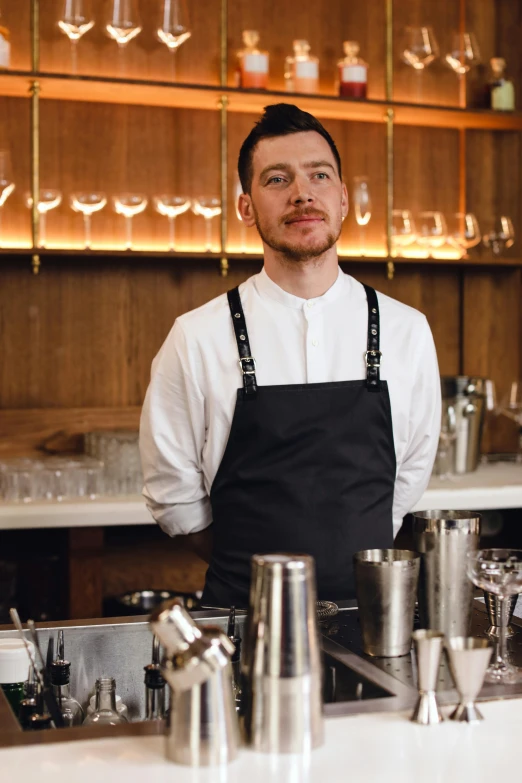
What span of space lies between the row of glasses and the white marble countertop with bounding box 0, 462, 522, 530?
145 cm

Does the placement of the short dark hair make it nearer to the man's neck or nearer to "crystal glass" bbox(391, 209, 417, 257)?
the man's neck

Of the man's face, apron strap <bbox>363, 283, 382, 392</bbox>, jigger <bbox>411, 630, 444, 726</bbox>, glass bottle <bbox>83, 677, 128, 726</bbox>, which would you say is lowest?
glass bottle <bbox>83, 677, 128, 726</bbox>

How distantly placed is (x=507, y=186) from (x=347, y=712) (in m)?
3.06

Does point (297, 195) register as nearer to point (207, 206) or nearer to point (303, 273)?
point (303, 273)

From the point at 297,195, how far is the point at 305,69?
1625mm

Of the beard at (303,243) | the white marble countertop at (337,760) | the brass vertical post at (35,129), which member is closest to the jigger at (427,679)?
the white marble countertop at (337,760)

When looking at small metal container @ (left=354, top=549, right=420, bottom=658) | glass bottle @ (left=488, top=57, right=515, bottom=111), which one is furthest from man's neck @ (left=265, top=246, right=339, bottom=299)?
glass bottle @ (left=488, top=57, right=515, bottom=111)

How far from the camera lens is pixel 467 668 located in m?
1.11

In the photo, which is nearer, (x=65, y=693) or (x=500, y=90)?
(x=65, y=693)

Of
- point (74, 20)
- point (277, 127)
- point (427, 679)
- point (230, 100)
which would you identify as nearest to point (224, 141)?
point (230, 100)

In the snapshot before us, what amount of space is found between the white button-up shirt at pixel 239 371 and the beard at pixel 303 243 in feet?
0.29

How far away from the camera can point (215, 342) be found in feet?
6.75

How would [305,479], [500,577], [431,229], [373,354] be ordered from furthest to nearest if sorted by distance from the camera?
[431,229] < [373,354] < [305,479] < [500,577]

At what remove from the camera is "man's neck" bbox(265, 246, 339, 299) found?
208 centimetres
